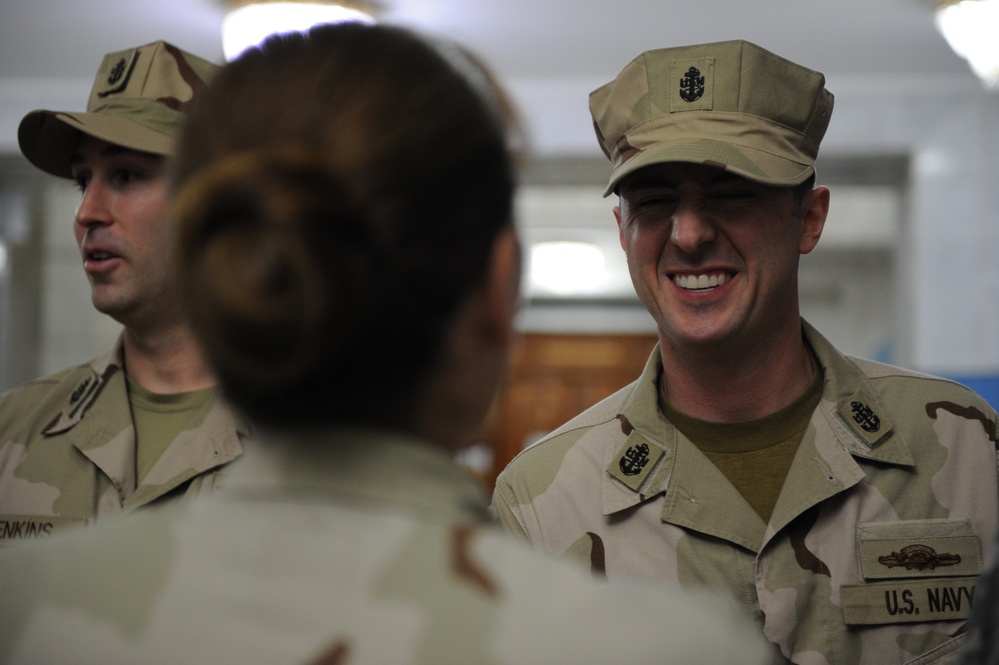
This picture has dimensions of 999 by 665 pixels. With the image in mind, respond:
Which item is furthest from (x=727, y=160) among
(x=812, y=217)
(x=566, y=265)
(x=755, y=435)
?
(x=566, y=265)

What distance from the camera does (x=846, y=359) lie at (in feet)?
5.74

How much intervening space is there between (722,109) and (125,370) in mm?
1162

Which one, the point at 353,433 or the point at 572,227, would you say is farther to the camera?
the point at 572,227

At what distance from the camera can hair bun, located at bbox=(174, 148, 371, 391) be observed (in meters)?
0.60

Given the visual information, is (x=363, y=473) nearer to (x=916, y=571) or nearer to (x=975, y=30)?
(x=916, y=571)

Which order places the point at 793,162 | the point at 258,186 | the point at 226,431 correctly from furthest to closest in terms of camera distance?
1. the point at 226,431
2. the point at 793,162
3. the point at 258,186

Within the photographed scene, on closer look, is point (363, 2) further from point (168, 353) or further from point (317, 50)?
point (317, 50)

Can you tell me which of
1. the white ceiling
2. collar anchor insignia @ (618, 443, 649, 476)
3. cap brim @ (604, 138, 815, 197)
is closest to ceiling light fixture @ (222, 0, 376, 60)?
the white ceiling

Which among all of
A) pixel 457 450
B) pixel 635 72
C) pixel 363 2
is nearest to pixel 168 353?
pixel 635 72

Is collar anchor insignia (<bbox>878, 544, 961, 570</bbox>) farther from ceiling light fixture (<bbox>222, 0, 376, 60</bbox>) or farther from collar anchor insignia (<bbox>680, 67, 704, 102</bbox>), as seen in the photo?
ceiling light fixture (<bbox>222, 0, 376, 60</bbox>)

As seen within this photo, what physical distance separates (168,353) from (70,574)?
1193 mm

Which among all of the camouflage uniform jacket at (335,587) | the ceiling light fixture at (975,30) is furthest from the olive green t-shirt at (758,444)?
the ceiling light fixture at (975,30)

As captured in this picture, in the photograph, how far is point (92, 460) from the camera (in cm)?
175

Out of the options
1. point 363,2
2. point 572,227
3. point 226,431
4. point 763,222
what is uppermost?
point 363,2
